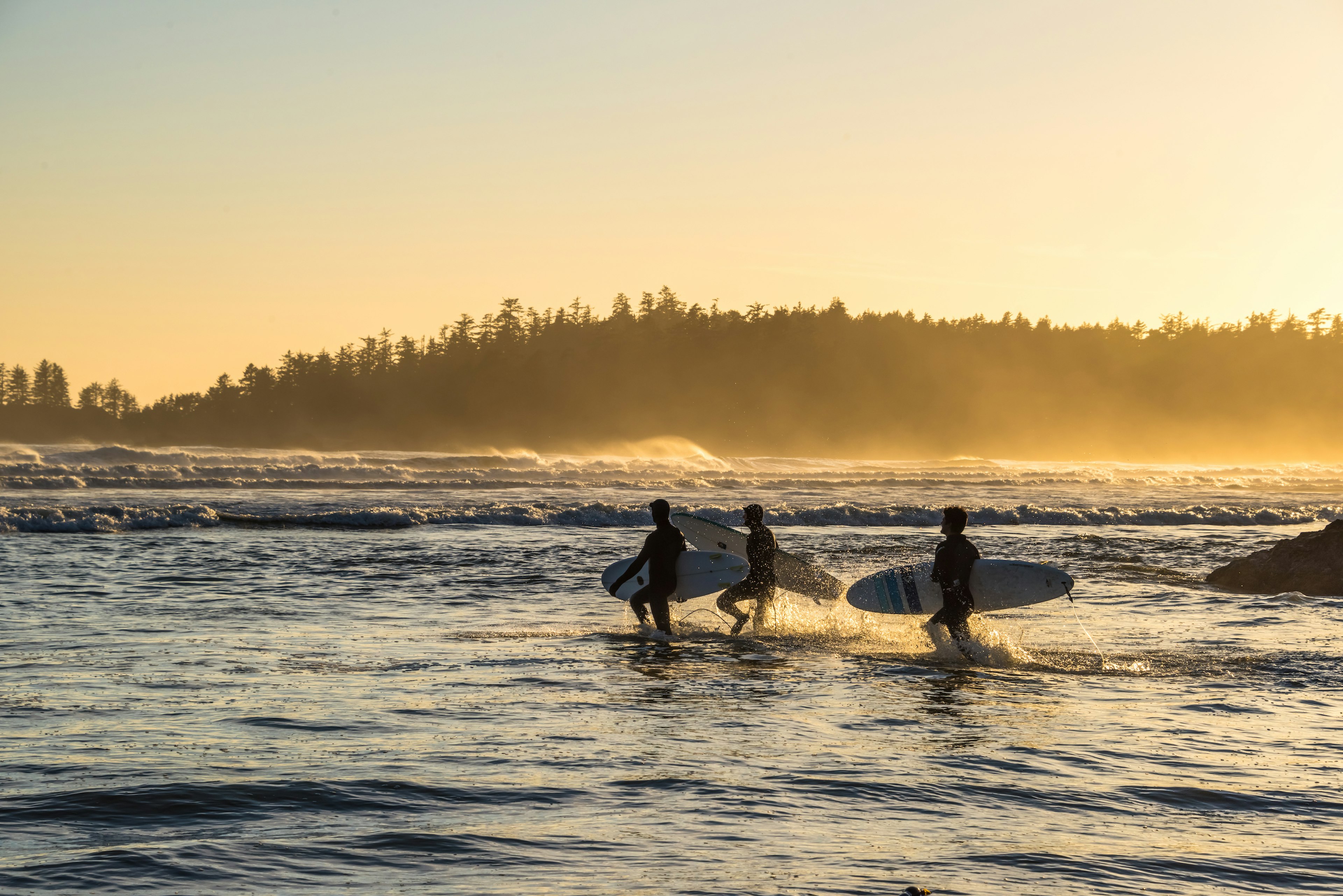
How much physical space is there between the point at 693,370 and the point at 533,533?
297 feet

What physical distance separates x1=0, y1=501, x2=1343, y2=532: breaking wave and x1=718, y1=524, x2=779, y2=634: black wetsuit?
12629 mm

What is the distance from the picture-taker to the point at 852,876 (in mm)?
4762

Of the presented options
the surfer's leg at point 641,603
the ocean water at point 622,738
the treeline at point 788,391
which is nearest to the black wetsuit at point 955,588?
the ocean water at point 622,738

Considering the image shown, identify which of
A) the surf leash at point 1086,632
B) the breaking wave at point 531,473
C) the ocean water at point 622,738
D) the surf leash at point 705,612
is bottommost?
the surf leash at point 705,612

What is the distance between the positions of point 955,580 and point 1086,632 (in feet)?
8.25

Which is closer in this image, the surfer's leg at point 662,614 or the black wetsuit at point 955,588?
the black wetsuit at point 955,588

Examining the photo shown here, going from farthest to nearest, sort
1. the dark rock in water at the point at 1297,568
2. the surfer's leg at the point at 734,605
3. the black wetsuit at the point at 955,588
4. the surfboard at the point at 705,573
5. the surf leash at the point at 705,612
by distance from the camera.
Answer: the dark rock in water at the point at 1297,568
the surf leash at the point at 705,612
the surfboard at the point at 705,573
the surfer's leg at the point at 734,605
the black wetsuit at the point at 955,588

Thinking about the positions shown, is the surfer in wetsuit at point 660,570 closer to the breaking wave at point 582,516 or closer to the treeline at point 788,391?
the breaking wave at point 582,516

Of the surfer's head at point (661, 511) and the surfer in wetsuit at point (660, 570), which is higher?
the surfer's head at point (661, 511)

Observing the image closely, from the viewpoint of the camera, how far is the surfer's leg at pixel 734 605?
12273 mm

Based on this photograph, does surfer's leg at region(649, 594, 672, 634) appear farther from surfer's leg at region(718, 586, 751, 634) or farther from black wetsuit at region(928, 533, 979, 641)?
black wetsuit at region(928, 533, 979, 641)

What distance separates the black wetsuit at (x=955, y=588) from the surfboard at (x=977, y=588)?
0.36 m

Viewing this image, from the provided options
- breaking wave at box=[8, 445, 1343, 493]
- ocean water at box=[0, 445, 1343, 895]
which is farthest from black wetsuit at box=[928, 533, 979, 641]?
breaking wave at box=[8, 445, 1343, 493]

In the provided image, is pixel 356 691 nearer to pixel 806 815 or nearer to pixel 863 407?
pixel 806 815
